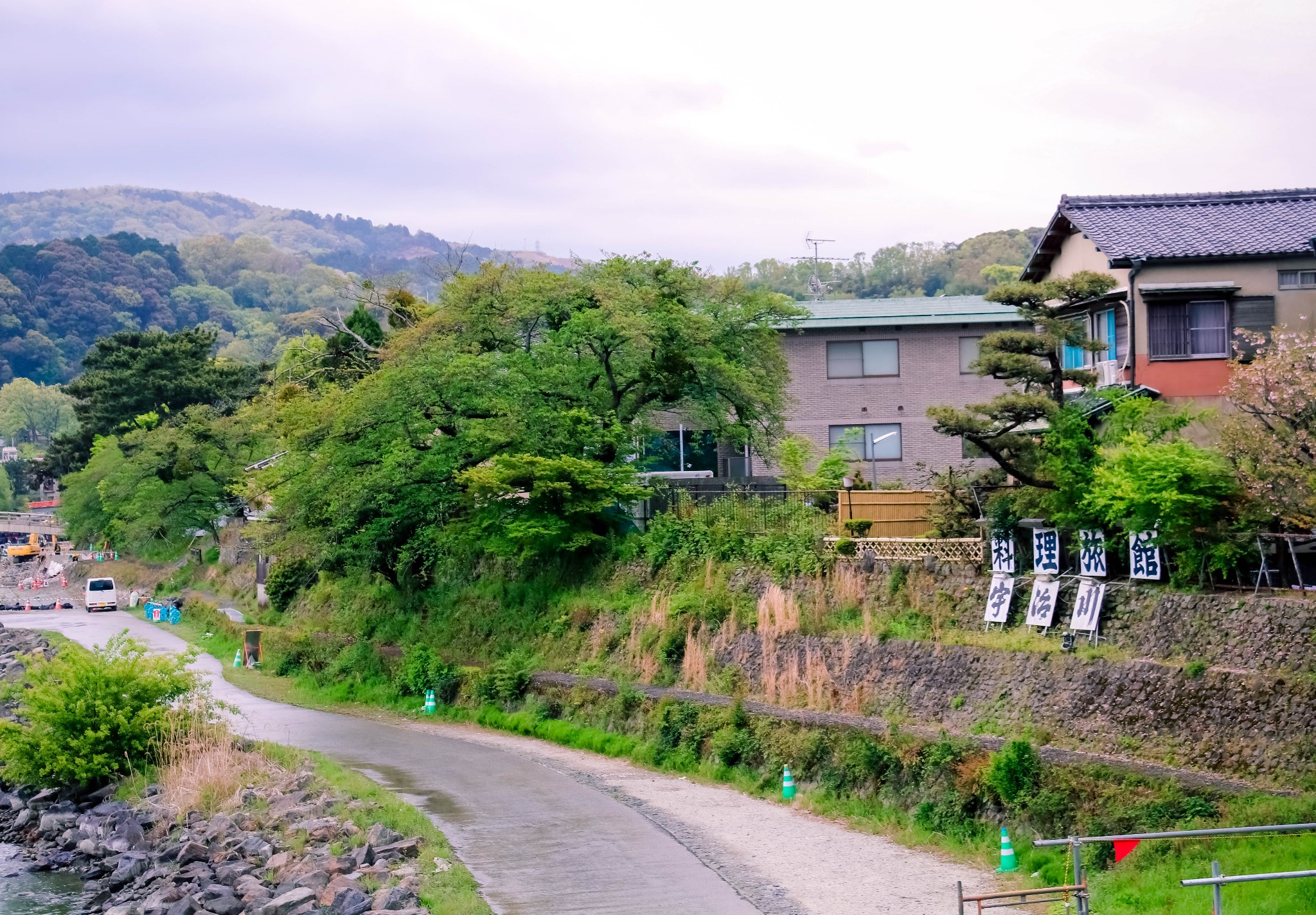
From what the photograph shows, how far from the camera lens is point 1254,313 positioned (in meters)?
27.1

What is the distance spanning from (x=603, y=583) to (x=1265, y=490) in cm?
2007

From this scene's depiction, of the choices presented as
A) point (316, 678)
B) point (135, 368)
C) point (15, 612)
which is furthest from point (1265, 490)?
point (135, 368)

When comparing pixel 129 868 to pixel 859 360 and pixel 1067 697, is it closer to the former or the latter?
pixel 1067 697

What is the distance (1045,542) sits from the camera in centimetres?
2247

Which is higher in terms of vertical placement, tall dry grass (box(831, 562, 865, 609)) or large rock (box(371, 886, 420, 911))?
tall dry grass (box(831, 562, 865, 609))

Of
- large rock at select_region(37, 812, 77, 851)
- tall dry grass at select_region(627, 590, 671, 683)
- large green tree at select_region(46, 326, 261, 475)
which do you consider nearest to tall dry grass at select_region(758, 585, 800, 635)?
tall dry grass at select_region(627, 590, 671, 683)

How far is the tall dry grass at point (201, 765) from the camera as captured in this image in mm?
24562

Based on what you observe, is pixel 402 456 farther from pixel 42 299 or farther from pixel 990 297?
pixel 42 299

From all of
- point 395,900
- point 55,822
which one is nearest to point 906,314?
point 55,822

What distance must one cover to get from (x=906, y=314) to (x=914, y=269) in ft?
180

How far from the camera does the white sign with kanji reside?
851 inches

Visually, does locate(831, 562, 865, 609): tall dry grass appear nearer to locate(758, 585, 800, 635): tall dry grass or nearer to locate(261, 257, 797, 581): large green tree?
locate(758, 585, 800, 635): tall dry grass

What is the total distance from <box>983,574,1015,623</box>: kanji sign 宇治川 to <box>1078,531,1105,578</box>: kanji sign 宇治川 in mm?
1301

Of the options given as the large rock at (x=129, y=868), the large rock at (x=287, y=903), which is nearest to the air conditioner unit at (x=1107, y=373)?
the large rock at (x=287, y=903)
